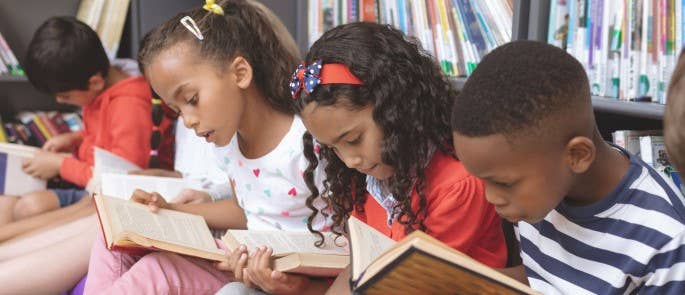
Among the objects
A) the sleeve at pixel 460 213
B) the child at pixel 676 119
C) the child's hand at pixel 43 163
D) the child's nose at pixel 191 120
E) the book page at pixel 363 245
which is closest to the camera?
the child at pixel 676 119

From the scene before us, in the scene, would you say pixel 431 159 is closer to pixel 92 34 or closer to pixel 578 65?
pixel 578 65

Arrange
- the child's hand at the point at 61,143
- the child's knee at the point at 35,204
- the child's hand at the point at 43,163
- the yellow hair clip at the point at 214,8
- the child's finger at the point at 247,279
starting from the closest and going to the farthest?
the child's finger at the point at 247,279 < the yellow hair clip at the point at 214,8 < the child's knee at the point at 35,204 < the child's hand at the point at 43,163 < the child's hand at the point at 61,143

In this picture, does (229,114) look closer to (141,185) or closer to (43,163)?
(141,185)

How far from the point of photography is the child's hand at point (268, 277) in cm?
109

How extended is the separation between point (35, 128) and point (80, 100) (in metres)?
0.40

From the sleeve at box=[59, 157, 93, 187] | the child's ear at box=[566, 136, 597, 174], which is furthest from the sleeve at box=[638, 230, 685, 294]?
the sleeve at box=[59, 157, 93, 187]

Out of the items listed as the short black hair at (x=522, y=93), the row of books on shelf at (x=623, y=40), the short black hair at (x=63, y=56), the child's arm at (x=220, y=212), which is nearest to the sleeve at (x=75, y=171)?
the short black hair at (x=63, y=56)

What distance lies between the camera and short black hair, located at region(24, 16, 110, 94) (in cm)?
189

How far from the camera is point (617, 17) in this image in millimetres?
1128

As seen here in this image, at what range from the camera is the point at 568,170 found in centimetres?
79

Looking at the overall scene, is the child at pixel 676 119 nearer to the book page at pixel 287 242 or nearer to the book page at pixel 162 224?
the book page at pixel 287 242

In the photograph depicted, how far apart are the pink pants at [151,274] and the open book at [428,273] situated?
560 millimetres

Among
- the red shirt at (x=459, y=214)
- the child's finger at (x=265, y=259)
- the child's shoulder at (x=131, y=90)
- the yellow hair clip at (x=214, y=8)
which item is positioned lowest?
the child's finger at (x=265, y=259)

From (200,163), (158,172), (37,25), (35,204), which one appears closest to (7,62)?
(37,25)
